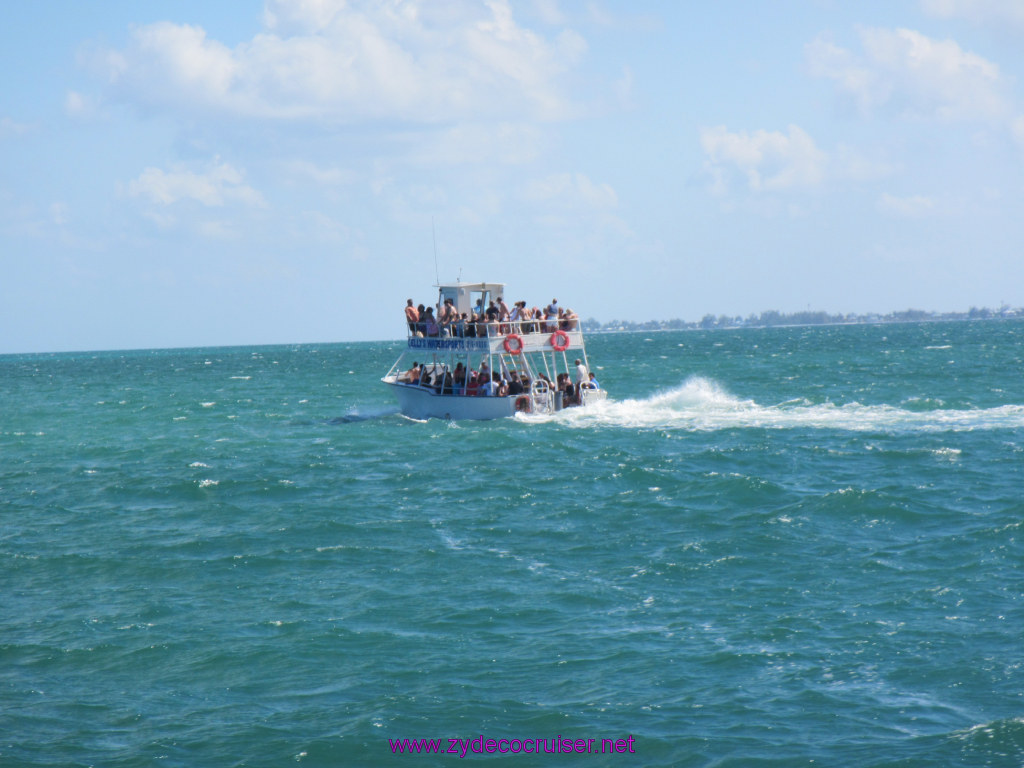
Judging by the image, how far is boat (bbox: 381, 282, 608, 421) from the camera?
115 ft

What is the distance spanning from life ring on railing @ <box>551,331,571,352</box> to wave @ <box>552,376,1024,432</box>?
2.40 meters

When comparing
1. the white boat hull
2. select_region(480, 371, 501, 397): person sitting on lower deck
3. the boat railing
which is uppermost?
the boat railing

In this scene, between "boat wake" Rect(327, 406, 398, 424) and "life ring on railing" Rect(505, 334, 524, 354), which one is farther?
"boat wake" Rect(327, 406, 398, 424)

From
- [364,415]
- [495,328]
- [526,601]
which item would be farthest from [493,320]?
[526,601]

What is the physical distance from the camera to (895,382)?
52625 millimetres

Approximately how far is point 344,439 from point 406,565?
16.9m

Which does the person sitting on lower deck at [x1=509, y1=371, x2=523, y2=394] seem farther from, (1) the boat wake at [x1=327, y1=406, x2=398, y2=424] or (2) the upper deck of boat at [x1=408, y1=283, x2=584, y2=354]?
→ (1) the boat wake at [x1=327, y1=406, x2=398, y2=424]

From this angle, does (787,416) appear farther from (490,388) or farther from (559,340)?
(490,388)

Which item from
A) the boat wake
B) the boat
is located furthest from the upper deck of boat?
the boat wake

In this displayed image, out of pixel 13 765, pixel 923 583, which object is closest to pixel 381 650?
pixel 13 765

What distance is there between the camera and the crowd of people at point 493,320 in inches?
1387

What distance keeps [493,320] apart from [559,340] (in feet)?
7.52

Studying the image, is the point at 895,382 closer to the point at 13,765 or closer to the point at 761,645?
the point at 761,645

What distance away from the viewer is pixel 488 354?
1394 inches
